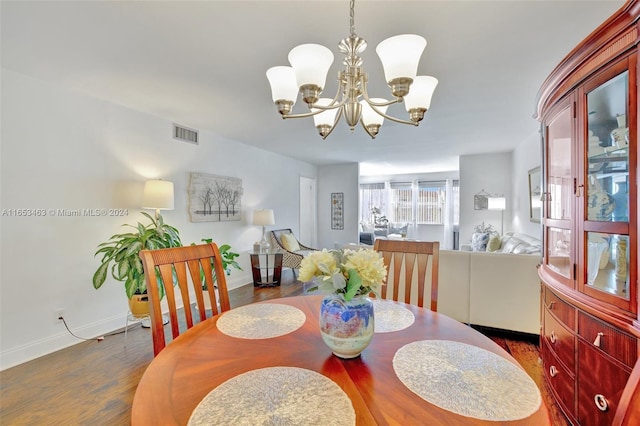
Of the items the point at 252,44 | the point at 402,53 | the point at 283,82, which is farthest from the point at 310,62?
the point at 252,44

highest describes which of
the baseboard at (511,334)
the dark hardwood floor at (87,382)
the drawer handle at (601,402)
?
the drawer handle at (601,402)

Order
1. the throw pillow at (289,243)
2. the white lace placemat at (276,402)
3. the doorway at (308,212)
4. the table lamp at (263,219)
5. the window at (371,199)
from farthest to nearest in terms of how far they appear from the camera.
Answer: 1. the window at (371,199)
2. the doorway at (308,212)
3. the throw pillow at (289,243)
4. the table lamp at (263,219)
5. the white lace placemat at (276,402)

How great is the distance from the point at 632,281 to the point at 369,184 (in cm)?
846

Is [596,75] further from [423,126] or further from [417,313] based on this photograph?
[423,126]

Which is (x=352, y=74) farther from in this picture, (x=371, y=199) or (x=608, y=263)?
(x=371, y=199)

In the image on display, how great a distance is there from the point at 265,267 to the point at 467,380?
4.10 m

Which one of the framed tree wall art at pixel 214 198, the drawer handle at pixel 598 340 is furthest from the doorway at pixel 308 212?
the drawer handle at pixel 598 340

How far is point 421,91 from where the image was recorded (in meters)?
1.57

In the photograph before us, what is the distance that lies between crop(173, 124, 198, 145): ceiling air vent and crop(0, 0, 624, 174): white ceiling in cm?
30

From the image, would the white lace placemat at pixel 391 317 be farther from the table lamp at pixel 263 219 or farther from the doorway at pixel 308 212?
the doorway at pixel 308 212

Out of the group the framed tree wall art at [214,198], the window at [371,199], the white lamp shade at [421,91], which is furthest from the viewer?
the window at [371,199]

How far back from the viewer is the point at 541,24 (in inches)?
67.6

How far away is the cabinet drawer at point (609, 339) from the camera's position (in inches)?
42.9

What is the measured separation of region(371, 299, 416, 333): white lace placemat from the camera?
1.16 metres
